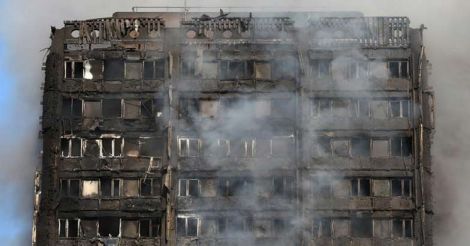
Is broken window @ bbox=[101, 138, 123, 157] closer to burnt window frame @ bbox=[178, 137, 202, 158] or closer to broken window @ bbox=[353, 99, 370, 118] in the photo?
burnt window frame @ bbox=[178, 137, 202, 158]

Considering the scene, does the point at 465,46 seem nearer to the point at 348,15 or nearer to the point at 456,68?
the point at 456,68

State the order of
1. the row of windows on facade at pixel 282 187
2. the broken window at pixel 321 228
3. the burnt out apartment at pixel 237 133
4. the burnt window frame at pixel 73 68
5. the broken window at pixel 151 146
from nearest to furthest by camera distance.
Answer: the broken window at pixel 321 228, the burnt out apartment at pixel 237 133, the row of windows on facade at pixel 282 187, the broken window at pixel 151 146, the burnt window frame at pixel 73 68

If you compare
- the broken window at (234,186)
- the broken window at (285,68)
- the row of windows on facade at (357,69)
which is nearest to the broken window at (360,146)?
the row of windows on facade at (357,69)

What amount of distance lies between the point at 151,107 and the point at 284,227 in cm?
927

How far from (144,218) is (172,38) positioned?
949 cm

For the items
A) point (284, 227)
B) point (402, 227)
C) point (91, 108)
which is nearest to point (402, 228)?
point (402, 227)

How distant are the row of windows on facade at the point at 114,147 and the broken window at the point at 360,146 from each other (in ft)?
32.6

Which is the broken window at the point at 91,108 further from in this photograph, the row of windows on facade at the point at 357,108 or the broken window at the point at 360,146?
the broken window at the point at 360,146

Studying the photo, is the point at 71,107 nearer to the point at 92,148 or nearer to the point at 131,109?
the point at 92,148

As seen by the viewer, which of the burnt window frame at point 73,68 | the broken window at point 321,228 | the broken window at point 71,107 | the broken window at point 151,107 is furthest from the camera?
the burnt window frame at point 73,68

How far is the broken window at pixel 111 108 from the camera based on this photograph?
41.6 m

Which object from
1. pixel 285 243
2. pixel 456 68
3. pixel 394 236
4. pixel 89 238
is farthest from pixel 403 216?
pixel 89 238

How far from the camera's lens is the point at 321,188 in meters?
40.7

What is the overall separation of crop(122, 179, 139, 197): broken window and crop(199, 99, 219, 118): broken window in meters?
4.99
